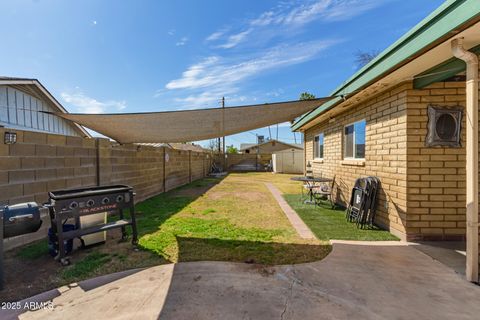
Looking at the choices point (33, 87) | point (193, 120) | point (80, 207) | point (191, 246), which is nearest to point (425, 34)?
point (193, 120)

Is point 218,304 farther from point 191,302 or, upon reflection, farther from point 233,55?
point 233,55

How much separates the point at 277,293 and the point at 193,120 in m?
3.88

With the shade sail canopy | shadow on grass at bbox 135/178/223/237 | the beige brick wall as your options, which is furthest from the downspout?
shadow on grass at bbox 135/178/223/237

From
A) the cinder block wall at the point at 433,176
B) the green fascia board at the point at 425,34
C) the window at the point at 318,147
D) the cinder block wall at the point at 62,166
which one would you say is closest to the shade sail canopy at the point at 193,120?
the cinder block wall at the point at 62,166

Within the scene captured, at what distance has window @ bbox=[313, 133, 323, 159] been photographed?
9.53m

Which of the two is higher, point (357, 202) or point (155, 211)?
point (357, 202)

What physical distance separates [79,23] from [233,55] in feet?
20.0

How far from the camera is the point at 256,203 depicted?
25.6 ft

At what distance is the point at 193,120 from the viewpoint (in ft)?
17.3

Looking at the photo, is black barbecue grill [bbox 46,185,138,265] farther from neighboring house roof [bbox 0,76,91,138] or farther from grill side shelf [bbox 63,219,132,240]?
neighboring house roof [bbox 0,76,91,138]

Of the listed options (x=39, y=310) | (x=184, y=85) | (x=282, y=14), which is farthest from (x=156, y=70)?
(x=39, y=310)

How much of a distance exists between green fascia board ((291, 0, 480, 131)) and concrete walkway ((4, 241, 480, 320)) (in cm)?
274

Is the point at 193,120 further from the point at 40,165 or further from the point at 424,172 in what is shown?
the point at 424,172

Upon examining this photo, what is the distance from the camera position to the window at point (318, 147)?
375 inches
